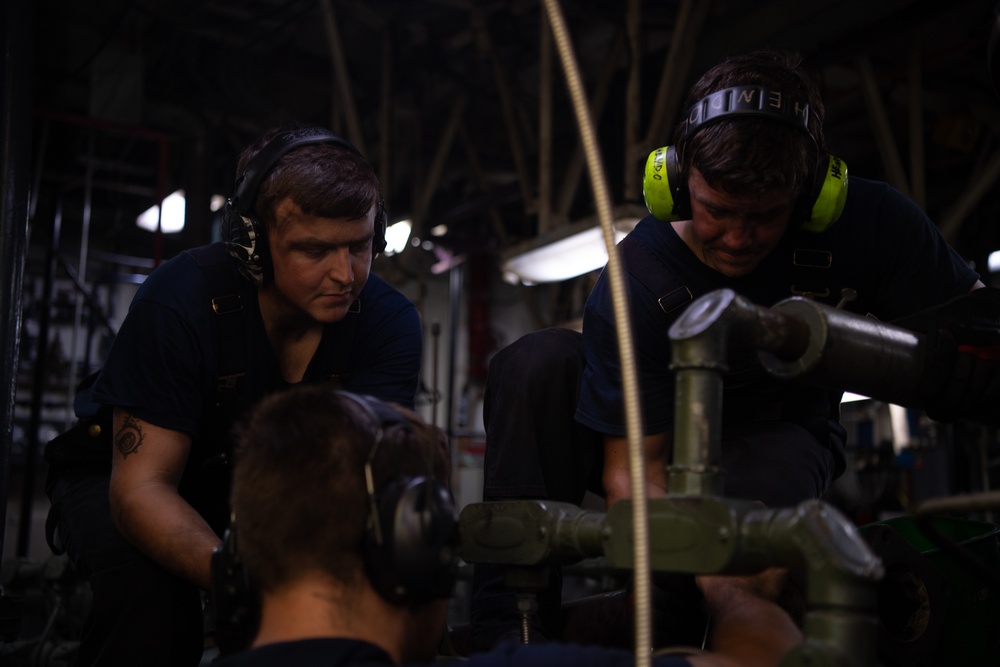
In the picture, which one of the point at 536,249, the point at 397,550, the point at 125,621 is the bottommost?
the point at 125,621

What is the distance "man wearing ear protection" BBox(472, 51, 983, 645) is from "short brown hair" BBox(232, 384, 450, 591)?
2.57ft

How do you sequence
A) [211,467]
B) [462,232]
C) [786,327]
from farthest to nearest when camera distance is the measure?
[462,232] < [211,467] < [786,327]

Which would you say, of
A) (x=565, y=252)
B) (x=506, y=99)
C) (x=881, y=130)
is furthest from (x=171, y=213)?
(x=881, y=130)

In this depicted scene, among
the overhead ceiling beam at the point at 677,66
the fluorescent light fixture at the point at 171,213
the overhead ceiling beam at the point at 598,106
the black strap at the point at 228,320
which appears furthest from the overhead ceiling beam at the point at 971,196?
the fluorescent light fixture at the point at 171,213

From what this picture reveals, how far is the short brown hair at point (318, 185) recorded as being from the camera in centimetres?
214

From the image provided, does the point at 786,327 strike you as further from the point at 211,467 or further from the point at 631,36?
the point at 631,36

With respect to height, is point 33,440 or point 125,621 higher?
point 33,440

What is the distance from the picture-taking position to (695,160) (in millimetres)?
1933

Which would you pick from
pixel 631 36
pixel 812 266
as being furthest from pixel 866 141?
pixel 812 266

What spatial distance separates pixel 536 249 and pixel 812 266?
9.19 ft

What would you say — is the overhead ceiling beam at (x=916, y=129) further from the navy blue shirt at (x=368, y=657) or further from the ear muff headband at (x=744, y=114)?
the navy blue shirt at (x=368, y=657)

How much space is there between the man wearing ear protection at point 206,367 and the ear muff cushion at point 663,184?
0.65 metres

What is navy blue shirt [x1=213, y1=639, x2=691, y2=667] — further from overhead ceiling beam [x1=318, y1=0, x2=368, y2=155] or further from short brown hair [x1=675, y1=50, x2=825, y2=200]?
overhead ceiling beam [x1=318, y1=0, x2=368, y2=155]

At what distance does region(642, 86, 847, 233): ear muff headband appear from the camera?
1.86 m
